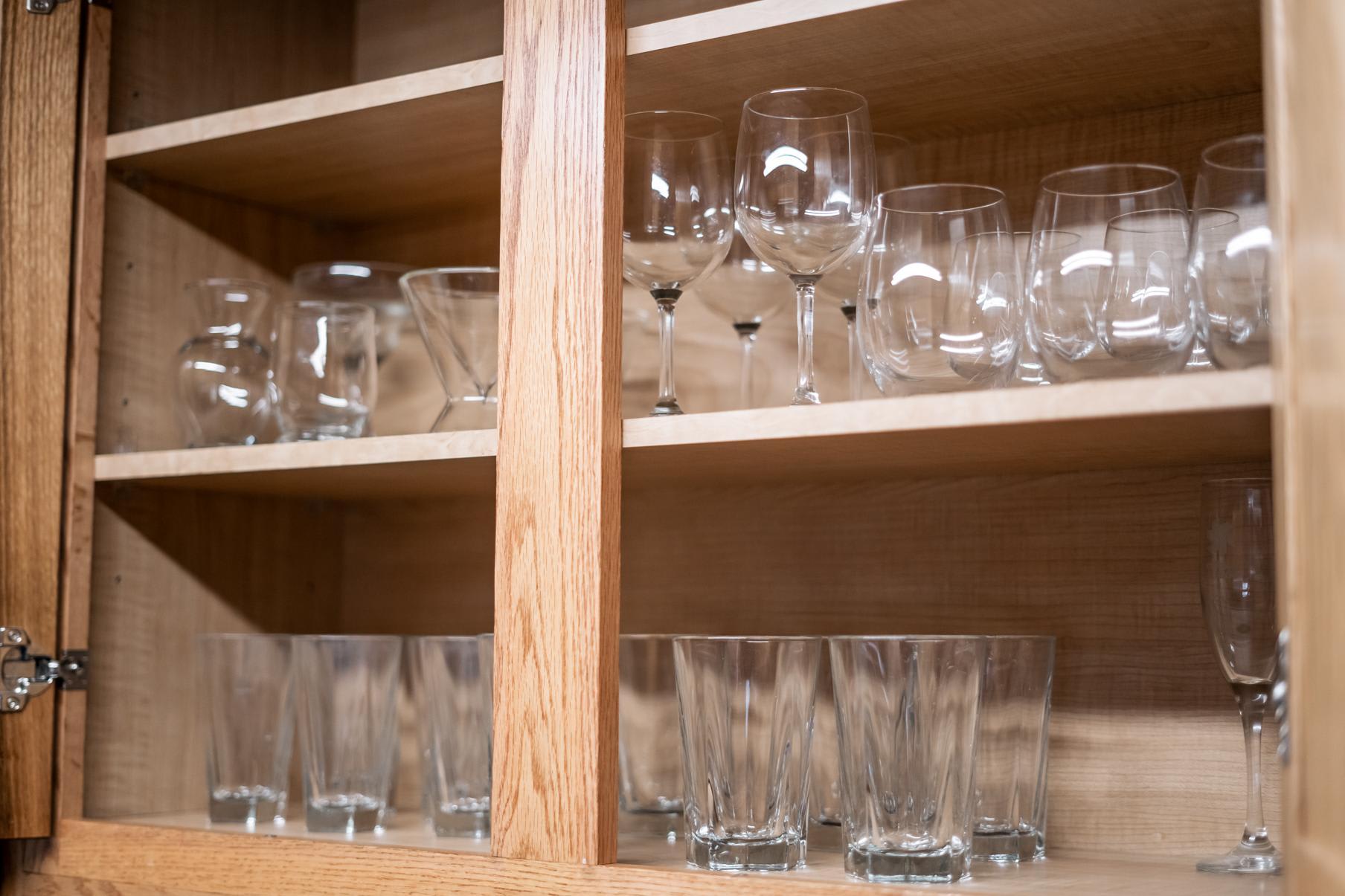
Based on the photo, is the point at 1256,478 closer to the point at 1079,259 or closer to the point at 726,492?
the point at 1079,259

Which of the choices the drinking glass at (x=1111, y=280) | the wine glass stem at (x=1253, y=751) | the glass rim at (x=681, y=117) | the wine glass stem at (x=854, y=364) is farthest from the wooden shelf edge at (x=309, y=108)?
the wine glass stem at (x=1253, y=751)

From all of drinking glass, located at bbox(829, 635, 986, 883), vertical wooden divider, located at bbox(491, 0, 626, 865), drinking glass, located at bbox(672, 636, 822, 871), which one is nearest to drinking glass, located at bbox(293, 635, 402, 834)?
vertical wooden divider, located at bbox(491, 0, 626, 865)

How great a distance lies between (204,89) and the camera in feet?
4.60

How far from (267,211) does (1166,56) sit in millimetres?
912

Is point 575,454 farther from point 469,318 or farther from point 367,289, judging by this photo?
point 367,289

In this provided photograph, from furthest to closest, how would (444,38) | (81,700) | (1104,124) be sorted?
(444,38), (81,700), (1104,124)

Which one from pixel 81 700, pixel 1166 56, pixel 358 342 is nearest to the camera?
pixel 1166 56

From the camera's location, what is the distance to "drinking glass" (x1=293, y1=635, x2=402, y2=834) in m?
1.20

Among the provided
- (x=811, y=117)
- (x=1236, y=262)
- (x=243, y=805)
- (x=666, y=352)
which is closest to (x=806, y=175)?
(x=811, y=117)

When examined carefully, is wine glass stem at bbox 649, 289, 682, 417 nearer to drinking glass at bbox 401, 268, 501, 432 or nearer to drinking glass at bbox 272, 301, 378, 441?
drinking glass at bbox 401, 268, 501, 432

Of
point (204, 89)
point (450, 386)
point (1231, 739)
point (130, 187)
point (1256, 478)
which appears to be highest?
point (204, 89)

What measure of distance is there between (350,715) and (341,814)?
83 mm

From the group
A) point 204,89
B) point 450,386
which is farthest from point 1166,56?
point 204,89

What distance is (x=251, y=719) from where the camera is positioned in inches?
49.4
